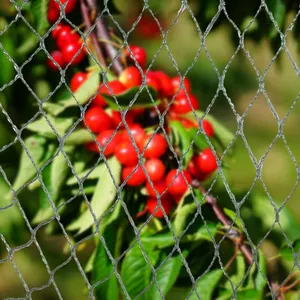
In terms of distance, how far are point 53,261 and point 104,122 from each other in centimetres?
78

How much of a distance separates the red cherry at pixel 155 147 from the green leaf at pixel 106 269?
0.42 ft

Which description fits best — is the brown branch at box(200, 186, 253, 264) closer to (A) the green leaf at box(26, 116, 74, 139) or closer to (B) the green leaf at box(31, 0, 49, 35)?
(A) the green leaf at box(26, 116, 74, 139)

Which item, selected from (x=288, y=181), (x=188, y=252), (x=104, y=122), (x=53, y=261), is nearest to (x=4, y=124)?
(x=104, y=122)

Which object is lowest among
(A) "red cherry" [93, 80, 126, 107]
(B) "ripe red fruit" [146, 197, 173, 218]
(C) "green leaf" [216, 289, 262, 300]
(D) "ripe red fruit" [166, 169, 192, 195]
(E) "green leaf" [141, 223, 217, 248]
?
(C) "green leaf" [216, 289, 262, 300]

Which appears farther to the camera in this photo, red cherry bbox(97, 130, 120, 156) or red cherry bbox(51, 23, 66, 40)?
red cherry bbox(51, 23, 66, 40)

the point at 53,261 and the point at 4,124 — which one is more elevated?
the point at 4,124

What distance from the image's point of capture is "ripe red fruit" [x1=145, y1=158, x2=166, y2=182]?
0.96 meters

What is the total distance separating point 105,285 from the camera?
1.02m

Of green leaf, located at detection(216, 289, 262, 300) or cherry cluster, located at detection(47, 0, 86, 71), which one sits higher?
cherry cluster, located at detection(47, 0, 86, 71)

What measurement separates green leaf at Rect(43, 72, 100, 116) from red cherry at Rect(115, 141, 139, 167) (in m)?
0.09

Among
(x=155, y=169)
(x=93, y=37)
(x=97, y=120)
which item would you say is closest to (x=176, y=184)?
(x=155, y=169)

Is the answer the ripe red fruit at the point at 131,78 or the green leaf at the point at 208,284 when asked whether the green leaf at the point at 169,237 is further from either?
the ripe red fruit at the point at 131,78

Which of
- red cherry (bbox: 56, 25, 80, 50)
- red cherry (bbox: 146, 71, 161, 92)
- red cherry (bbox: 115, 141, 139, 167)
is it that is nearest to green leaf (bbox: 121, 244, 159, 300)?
red cherry (bbox: 115, 141, 139, 167)

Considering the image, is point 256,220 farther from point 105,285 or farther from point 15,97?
point 15,97
